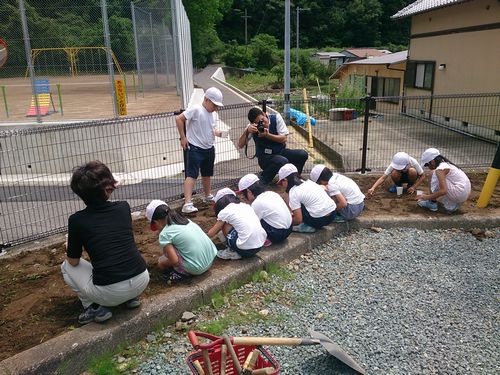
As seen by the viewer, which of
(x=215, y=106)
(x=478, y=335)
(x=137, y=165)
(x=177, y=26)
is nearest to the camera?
(x=478, y=335)

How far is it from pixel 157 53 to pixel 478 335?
12.5 m

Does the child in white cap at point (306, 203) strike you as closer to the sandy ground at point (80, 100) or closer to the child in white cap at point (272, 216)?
the child in white cap at point (272, 216)

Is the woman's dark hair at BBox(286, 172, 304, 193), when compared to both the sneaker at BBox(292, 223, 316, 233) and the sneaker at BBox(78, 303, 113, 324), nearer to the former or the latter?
the sneaker at BBox(292, 223, 316, 233)

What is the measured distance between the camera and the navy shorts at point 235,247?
412cm

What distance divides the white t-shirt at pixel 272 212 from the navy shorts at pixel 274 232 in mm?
31

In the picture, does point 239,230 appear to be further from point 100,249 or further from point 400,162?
point 400,162

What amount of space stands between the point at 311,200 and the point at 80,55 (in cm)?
802

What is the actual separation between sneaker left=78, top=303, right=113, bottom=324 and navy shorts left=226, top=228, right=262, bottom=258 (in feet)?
4.31

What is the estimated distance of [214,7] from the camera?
45.6 metres

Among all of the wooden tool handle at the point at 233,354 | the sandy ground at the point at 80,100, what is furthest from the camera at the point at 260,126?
the sandy ground at the point at 80,100

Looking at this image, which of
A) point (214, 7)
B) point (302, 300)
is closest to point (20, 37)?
point (302, 300)

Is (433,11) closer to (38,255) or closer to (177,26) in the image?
(177,26)

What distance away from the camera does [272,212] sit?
439 cm

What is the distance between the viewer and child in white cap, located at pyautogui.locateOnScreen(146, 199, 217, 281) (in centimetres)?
367
